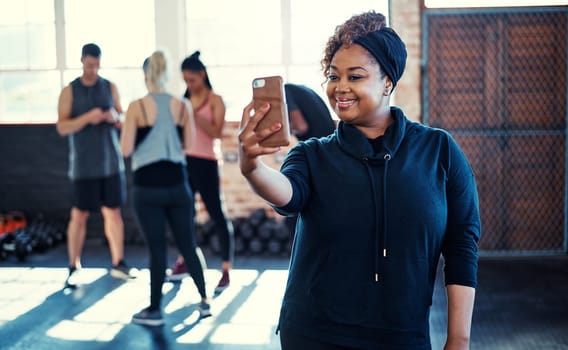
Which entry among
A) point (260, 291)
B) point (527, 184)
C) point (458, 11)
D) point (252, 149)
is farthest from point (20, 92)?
point (252, 149)

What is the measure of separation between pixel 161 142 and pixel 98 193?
1.24 metres

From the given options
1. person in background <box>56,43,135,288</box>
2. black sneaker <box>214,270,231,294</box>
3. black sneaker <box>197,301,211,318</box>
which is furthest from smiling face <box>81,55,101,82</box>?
black sneaker <box>197,301,211,318</box>

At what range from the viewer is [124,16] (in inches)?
252

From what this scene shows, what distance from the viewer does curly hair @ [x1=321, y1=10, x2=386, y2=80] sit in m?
1.42

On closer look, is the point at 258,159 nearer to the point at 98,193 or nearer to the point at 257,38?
the point at 98,193

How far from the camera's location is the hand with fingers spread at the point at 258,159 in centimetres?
122

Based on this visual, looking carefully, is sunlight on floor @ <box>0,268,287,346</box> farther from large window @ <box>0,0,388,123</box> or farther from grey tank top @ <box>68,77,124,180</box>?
large window @ <box>0,0,388,123</box>

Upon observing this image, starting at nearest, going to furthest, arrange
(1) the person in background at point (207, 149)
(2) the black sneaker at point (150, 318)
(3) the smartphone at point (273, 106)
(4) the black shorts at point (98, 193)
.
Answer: (3) the smartphone at point (273, 106), (2) the black sneaker at point (150, 318), (1) the person in background at point (207, 149), (4) the black shorts at point (98, 193)

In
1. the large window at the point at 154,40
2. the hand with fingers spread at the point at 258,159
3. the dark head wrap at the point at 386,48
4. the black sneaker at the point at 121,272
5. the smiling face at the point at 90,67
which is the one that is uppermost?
the large window at the point at 154,40

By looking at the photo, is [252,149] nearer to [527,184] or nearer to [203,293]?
[203,293]

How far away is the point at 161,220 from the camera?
356cm

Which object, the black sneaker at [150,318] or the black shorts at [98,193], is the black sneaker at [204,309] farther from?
the black shorts at [98,193]

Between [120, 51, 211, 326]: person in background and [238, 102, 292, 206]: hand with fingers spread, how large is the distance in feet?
7.39

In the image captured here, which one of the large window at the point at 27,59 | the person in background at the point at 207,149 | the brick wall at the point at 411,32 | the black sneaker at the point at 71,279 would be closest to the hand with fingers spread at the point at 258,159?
the person in background at the point at 207,149
